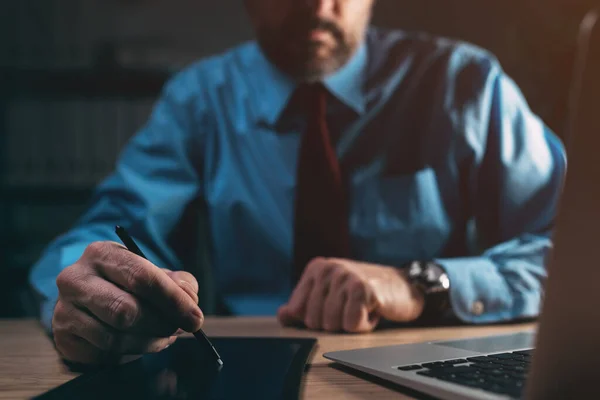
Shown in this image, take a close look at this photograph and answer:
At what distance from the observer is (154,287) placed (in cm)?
53

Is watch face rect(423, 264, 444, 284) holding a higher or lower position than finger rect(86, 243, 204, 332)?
lower

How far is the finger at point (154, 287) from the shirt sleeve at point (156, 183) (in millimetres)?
595

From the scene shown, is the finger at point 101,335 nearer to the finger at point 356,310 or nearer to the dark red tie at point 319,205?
the finger at point 356,310

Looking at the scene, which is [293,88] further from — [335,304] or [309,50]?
[335,304]

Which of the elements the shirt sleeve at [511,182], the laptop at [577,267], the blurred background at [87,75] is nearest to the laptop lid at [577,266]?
the laptop at [577,267]

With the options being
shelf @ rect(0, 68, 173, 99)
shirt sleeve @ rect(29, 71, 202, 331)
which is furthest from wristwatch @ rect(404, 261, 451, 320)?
shelf @ rect(0, 68, 173, 99)

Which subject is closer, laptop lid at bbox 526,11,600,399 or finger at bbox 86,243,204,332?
laptop lid at bbox 526,11,600,399

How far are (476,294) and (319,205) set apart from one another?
45cm

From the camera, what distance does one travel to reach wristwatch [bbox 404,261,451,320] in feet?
2.94

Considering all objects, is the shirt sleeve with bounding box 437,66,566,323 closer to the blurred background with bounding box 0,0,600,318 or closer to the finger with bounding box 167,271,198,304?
the blurred background with bounding box 0,0,600,318

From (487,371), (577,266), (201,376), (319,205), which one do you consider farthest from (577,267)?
(319,205)

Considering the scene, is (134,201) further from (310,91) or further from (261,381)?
(261,381)

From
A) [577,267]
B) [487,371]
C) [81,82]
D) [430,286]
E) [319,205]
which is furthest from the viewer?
[81,82]

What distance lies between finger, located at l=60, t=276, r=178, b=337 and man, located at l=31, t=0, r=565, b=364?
0.61 meters
